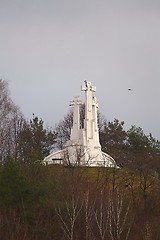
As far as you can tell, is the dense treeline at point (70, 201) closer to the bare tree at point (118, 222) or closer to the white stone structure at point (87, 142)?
the bare tree at point (118, 222)

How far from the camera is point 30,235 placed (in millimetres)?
15000

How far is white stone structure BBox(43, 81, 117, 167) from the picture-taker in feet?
110

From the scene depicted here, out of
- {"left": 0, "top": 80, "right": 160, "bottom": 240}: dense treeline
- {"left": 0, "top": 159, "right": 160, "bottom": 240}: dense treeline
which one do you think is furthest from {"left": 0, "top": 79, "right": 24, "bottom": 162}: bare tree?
A: {"left": 0, "top": 159, "right": 160, "bottom": 240}: dense treeline

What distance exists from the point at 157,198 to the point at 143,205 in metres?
1.10

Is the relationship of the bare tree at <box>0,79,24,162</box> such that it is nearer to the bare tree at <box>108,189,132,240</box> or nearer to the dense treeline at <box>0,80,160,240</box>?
the dense treeline at <box>0,80,160,240</box>

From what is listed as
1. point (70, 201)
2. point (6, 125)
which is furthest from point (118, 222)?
point (6, 125)

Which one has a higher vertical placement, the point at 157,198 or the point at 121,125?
the point at 121,125

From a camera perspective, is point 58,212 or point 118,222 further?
point 58,212

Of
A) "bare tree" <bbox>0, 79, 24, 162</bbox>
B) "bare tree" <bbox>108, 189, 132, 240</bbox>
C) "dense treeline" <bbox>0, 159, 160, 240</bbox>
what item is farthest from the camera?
"bare tree" <bbox>0, 79, 24, 162</bbox>

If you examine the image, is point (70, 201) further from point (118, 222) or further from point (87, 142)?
point (87, 142)

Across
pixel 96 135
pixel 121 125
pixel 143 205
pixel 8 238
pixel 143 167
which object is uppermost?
pixel 121 125

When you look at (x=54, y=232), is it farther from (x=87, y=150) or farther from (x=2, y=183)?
(x=87, y=150)

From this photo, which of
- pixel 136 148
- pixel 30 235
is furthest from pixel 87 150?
pixel 30 235

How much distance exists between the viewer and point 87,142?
113 feet
